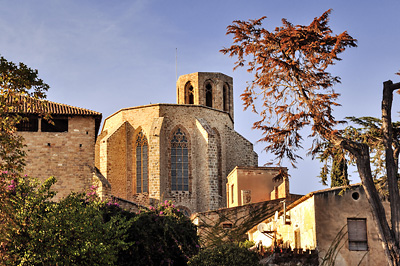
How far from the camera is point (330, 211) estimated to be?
19.9 metres

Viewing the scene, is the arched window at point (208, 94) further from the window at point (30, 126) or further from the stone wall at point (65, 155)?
the window at point (30, 126)

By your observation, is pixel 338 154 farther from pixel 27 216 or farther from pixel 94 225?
pixel 27 216

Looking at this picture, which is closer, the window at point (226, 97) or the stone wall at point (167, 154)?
the stone wall at point (167, 154)

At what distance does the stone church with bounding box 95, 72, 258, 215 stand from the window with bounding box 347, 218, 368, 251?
18.5 metres

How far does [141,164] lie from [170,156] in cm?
209

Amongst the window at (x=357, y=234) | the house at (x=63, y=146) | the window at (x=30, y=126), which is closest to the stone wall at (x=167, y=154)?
the house at (x=63, y=146)

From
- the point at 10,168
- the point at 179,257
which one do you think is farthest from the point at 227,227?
the point at 10,168

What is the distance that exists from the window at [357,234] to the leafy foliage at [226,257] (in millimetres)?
4234

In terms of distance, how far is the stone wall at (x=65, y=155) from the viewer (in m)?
30.7

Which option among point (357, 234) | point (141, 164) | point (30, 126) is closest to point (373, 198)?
point (357, 234)

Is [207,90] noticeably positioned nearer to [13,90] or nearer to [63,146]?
[63,146]

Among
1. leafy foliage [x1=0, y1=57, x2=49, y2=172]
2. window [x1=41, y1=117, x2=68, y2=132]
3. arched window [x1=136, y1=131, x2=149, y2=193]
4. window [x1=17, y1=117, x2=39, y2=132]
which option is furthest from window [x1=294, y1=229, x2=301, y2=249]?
arched window [x1=136, y1=131, x2=149, y2=193]

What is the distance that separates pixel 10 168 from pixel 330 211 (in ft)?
36.7

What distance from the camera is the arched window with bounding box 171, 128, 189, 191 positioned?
3944cm
